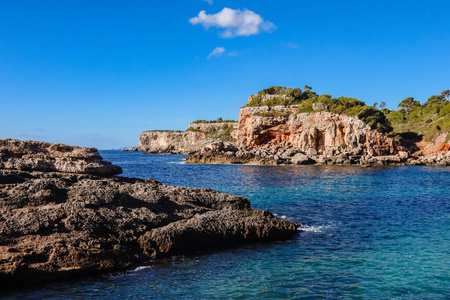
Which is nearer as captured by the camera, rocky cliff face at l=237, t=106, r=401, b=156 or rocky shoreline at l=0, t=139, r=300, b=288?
rocky shoreline at l=0, t=139, r=300, b=288

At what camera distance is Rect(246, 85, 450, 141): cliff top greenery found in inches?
3219

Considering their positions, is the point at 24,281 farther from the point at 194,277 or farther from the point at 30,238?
the point at 194,277

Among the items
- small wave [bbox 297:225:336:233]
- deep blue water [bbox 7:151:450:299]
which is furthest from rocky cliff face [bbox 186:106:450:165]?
small wave [bbox 297:225:336:233]

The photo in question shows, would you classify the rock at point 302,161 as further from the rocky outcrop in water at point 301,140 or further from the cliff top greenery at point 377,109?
the cliff top greenery at point 377,109

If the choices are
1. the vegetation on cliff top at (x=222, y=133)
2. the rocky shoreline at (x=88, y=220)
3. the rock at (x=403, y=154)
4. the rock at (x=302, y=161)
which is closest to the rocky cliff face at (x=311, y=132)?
the rock at (x=403, y=154)

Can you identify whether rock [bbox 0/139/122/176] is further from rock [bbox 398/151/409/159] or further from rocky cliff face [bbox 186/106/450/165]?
rock [bbox 398/151/409/159]

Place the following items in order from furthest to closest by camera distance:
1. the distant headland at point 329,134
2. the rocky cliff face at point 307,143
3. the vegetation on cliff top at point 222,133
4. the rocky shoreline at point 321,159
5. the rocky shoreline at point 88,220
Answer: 1. the vegetation on cliff top at point 222,133
2. the distant headland at point 329,134
3. the rocky cliff face at point 307,143
4. the rocky shoreline at point 321,159
5. the rocky shoreline at point 88,220

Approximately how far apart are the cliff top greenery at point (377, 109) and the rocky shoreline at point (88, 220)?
2867 inches

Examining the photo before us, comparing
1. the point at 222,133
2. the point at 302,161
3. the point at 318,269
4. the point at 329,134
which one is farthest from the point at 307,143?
the point at 318,269

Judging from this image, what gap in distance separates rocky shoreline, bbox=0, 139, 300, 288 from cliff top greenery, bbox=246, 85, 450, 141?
72814mm

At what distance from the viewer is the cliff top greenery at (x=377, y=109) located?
81.8m

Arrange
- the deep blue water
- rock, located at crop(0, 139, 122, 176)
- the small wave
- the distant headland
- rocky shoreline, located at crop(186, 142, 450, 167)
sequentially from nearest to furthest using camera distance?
1. the deep blue water
2. rock, located at crop(0, 139, 122, 176)
3. the small wave
4. rocky shoreline, located at crop(186, 142, 450, 167)
5. the distant headland

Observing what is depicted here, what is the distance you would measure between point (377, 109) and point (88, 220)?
8871cm

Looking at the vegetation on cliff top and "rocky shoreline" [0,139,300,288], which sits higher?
the vegetation on cliff top
